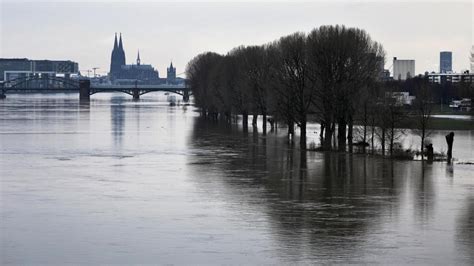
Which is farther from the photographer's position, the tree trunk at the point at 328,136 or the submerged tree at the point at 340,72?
the submerged tree at the point at 340,72

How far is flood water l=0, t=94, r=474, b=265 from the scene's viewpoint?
24.4 meters

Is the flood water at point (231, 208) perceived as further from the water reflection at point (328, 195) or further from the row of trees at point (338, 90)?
the row of trees at point (338, 90)

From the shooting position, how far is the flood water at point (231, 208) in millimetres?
24438

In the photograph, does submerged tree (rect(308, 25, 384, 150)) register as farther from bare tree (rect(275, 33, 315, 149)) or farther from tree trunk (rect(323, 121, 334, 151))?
bare tree (rect(275, 33, 315, 149))

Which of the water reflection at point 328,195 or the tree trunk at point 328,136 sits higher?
the tree trunk at point 328,136

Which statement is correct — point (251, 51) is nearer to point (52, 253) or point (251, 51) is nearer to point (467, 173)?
point (467, 173)

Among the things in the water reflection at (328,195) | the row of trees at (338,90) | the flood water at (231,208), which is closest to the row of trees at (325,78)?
the row of trees at (338,90)

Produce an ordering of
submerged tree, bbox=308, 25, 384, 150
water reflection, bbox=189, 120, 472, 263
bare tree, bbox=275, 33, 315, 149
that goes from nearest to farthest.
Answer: water reflection, bbox=189, 120, 472, 263 → submerged tree, bbox=308, 25, 384, 150 → bare tree, bbox=275, 33, 315, 149

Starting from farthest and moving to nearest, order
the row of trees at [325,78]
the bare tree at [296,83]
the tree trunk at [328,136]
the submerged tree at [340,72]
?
the bare tree at [296,83], the row of trees at [325,78], the submerged tree at [340,72], the tree trunk at [328,136]

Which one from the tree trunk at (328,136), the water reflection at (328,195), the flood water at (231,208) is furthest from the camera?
the tree trunk at (328,136)

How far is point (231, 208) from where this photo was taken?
107 feet

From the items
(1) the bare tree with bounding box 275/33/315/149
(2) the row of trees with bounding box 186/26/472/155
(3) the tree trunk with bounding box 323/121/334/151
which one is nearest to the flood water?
(3) the tree trunk with bounding box 323/121/334/151

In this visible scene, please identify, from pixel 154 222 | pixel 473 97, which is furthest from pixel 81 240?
pixel 473 97

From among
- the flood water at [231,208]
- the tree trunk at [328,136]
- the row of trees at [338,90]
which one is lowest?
the flood water at [231,208]
